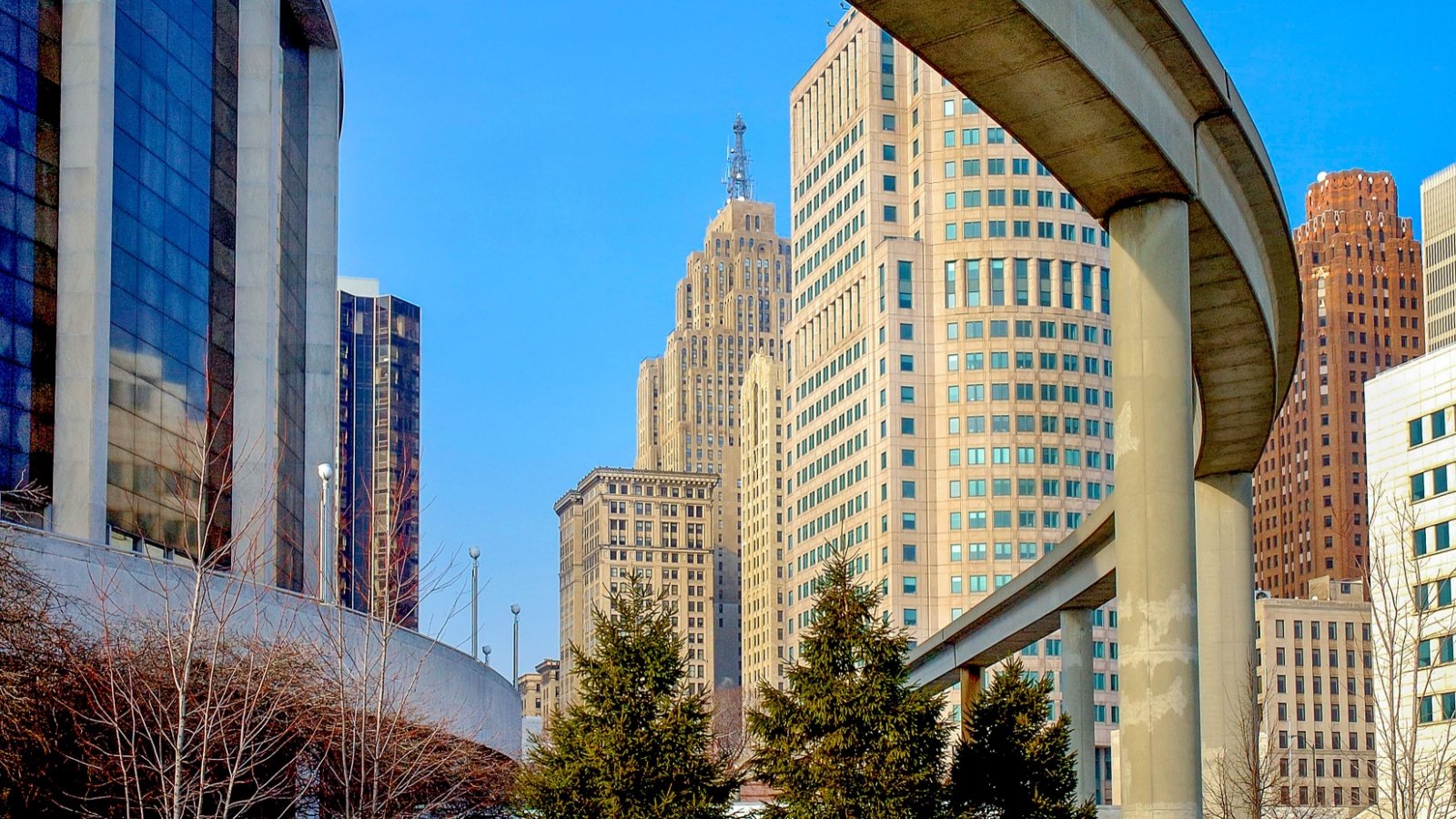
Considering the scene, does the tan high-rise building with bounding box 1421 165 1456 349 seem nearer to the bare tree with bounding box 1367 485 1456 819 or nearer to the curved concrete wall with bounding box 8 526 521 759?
the bare tree with bounding box 1367 485 1456 819

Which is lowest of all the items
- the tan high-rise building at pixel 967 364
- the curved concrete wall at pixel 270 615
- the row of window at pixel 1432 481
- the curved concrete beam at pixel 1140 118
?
the curved concrete wall at pixel 270 615

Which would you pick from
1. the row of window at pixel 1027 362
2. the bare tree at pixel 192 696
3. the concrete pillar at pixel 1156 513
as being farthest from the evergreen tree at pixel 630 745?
the row of window at pixel 1027 362

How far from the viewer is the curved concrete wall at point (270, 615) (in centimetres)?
2848

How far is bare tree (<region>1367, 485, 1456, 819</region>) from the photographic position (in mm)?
32938

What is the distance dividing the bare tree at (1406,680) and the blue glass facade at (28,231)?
3067 cm

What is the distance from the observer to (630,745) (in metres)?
37.4

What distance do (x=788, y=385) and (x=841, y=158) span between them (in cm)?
2207

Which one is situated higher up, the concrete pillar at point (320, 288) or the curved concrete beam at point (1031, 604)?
the concrete pillar at point (320, 288)

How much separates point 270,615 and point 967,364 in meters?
110

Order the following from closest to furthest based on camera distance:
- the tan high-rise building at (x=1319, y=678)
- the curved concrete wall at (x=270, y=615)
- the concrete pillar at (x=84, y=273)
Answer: the curved concrete wall at (x=270, y=615) < the concrete pillar at (x=84, y=273) < the tan high-rise building at (x=1319, y=678)

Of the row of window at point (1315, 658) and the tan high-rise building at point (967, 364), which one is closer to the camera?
the tan high-rise building at point (967, 364)

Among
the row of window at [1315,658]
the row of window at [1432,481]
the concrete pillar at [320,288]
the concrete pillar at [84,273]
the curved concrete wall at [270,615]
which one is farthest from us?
the row of window at [1315,658]

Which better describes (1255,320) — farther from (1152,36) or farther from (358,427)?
(358,427)

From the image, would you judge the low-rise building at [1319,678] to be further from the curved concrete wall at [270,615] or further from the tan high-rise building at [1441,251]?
the curved concrete wall at [270,615]
